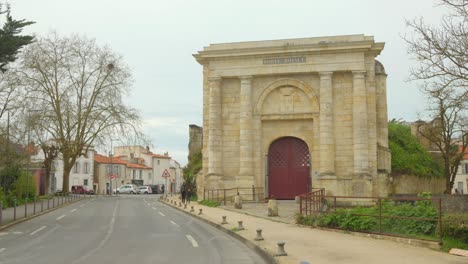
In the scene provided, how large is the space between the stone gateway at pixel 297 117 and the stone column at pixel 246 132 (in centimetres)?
6

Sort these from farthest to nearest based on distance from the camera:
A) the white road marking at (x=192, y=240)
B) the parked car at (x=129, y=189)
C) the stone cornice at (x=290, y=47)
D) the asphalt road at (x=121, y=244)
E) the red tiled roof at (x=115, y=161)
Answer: the red tiled roof at (x=115, y=161), the parked car at (x=129, y=189), the stone cornice at (x=290, y=47), the white road marking at (x=192, y=240), the asphalt road at (x=121, y=244)

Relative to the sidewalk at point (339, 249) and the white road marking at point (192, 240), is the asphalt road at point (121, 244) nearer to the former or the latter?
the white road marking at point (192, 240)

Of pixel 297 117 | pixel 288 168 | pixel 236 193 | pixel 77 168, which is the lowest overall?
Result: pixel 236 193

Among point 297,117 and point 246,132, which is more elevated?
point 297,117

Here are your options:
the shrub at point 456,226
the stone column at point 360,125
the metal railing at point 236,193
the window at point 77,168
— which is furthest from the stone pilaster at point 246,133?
the window at point 77,168

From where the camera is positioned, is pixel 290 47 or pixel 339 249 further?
pixel 290 47

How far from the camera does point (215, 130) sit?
1225 inches

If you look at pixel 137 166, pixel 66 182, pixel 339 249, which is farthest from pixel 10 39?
pixel 137 166

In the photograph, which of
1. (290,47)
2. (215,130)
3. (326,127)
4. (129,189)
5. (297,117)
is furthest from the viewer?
(129,189)

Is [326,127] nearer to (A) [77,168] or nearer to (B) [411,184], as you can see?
(B) [411,184]

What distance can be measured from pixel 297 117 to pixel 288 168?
3159 mm

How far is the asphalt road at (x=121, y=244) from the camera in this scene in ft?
35.8

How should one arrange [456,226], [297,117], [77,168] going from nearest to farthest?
[456,226], [297,117], [77,168]

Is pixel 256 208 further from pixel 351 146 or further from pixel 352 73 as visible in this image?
pixel 352 73
